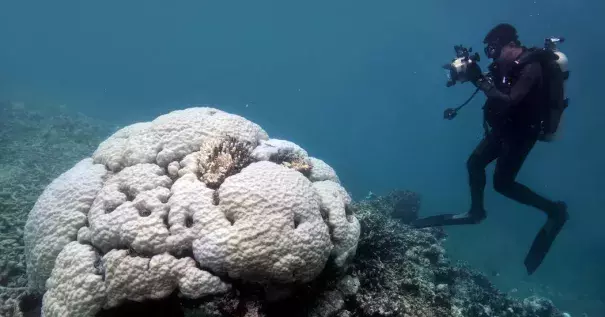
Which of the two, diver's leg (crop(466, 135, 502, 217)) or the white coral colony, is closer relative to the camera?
the white coral colony

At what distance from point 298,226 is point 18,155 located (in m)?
11.8

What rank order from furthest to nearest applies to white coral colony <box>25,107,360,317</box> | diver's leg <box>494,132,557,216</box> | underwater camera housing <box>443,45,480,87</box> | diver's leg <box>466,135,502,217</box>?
diver's leg <box>466,135,502,217</box>
diver's leg <box>494,132,557,216</box>
underwater camera housing <box>443,45,480,87</box>
white coral colony <box>25,107,360,317</box>

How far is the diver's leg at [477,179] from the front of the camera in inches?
284

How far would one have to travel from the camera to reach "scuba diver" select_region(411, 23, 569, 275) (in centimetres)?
593

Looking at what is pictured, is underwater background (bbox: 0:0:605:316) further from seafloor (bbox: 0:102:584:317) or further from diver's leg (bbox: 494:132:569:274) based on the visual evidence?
seafloor (bbox: 0:102:584:317)

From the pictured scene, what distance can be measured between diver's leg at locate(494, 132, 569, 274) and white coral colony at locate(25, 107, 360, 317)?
156 inches

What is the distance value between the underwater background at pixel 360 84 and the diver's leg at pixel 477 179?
797cm

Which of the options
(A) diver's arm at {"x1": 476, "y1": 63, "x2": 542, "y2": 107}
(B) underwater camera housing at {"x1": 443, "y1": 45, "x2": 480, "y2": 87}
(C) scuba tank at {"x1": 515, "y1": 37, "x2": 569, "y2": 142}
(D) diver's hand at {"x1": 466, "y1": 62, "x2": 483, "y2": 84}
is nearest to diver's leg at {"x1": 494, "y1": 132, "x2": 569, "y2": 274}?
(C) scuba tank at {"x1": 515, "y1": 37, "x2": 569, "y2": 142}

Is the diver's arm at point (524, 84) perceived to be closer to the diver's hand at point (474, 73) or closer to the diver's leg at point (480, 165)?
the diver's hand at point (474, 73)

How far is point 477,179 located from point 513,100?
2.17 m

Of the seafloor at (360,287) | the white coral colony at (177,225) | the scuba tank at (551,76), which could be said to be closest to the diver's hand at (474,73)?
the scuba tank at (551,76)

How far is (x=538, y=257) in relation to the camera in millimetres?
7930

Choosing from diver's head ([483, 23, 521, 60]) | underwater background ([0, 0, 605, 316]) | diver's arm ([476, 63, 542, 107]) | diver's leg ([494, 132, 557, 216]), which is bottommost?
diver's leg ([494, 132, 557, 216])

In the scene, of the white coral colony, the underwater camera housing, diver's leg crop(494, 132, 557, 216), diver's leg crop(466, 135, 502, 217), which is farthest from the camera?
diver's leg crop(466, 135, 502, 217)
